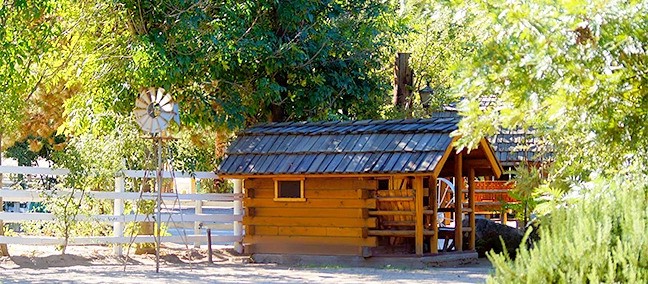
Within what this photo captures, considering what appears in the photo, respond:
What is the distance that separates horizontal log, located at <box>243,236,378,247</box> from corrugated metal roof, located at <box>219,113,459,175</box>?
3.86ft

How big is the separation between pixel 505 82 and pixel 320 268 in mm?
9716

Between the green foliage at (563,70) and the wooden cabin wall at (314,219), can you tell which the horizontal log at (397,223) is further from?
the green foliage at (563,70)

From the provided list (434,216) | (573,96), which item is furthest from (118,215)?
(573,96)

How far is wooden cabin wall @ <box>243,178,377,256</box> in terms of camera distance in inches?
684

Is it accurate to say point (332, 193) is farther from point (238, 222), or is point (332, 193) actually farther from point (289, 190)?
point (238, 222)

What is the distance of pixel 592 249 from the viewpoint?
6.18 m

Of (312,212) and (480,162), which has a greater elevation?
(480,162)

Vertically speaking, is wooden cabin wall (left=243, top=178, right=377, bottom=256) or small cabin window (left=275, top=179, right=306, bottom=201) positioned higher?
small cabin window (left=275, top=179, right=306, bottom=201)

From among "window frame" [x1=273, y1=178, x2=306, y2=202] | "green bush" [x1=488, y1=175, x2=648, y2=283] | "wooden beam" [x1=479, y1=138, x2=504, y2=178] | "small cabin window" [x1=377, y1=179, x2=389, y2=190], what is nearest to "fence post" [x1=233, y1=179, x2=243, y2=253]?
"window frame" [x1=273, y1=178, x2=306, y2=202]

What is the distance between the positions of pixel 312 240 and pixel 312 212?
1.51ft

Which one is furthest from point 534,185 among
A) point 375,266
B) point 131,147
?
point 131,147

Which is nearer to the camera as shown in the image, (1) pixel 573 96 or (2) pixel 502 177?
(1) pixel 573 96

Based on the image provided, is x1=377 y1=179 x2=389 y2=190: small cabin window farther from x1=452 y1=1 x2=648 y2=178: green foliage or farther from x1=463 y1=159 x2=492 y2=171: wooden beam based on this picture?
x1=452 y1=1 x2=648 y2=178: green foliage

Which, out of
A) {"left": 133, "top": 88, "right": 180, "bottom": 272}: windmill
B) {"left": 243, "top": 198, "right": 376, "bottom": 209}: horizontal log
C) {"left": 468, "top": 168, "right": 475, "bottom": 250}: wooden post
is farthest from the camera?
{"left": 468, "top": 168, "right": 475, "bottom": 250}: wooden post
